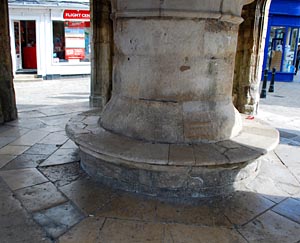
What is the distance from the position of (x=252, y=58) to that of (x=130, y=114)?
4031mm

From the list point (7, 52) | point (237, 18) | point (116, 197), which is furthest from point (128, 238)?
point (7, 52)

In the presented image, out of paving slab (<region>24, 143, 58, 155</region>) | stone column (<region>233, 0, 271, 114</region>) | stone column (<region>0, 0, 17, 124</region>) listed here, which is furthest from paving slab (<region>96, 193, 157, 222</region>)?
stone column (<region>233, 0, 271, 114</region>)

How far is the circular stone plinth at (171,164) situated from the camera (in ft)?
9.73

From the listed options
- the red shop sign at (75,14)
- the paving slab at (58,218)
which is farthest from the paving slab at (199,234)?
the red shop sign at (75,14)

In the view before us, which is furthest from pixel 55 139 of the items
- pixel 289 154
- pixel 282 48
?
pixel 282 48

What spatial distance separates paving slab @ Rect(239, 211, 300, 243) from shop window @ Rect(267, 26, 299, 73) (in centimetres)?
1310

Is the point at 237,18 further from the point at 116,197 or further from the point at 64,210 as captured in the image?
the point at 64,210

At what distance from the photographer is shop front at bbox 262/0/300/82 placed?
1395 cm

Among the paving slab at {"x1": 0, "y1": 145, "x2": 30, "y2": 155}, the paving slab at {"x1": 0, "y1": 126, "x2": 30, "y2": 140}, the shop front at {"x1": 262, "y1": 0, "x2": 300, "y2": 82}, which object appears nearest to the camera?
the paving slab at {"x1": 0, "y1": 145, "x2": 30, "y2": 155}

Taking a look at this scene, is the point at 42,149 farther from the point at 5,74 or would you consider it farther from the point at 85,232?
the point at 85,232

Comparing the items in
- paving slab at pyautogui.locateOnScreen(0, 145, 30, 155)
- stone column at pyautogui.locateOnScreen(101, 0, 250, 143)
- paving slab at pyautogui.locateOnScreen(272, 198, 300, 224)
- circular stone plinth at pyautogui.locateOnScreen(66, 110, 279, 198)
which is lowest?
paving slab at pyautogui.locateOnScreen(272, 198, 300, 224)

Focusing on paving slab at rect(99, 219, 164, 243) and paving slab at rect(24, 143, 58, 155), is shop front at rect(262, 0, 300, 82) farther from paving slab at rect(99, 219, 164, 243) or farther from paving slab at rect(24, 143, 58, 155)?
paving slab at rect(99, 219, 164, 243)

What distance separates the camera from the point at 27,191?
317 cm

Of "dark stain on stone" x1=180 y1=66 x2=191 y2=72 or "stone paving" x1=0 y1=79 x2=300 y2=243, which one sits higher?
"dark stain on stone" x1=180 y1=66 x2=191 y2=72
